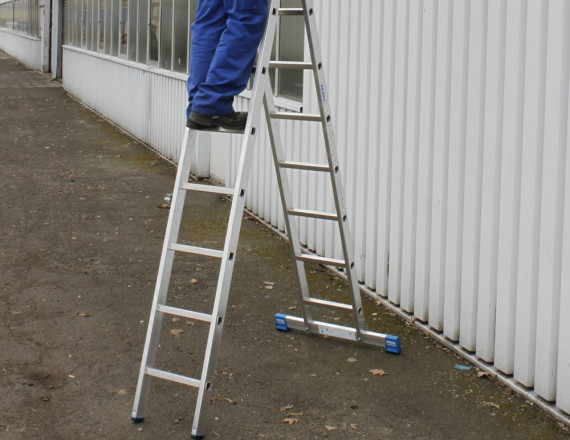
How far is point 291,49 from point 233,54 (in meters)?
4.35

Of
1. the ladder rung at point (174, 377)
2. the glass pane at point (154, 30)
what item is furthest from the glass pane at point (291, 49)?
the glass pane at point (154, 30)

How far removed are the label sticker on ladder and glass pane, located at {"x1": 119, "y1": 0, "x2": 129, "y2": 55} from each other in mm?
12497

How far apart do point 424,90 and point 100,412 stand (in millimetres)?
2851

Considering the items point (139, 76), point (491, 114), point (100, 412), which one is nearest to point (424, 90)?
point (491, 114)

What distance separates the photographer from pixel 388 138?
6.51 meters

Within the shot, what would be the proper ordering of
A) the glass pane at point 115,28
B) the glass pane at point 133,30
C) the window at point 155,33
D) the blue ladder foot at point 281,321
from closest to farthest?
1. the blue ladder foot at point 281,321
2. the window at point 155,33
3. the glass pane at point 133,30
4. the glass pane at point 115,28

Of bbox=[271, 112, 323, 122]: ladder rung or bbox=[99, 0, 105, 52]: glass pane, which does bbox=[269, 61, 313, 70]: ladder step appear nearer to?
bbox=[271, 112, 323, 122]: ladder rung

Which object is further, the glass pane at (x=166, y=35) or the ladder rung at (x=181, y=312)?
the glass pane at (x=166, y=35)

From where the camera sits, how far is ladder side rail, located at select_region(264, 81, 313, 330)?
520 centimetres

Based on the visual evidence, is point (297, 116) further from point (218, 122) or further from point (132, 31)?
point (132, 31)

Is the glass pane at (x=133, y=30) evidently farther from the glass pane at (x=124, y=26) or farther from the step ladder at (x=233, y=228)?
the step ladder at (x=233, y=228)

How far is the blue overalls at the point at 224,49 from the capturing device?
457cm

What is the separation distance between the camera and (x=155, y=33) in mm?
14797

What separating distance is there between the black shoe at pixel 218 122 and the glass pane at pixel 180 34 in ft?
26.4
